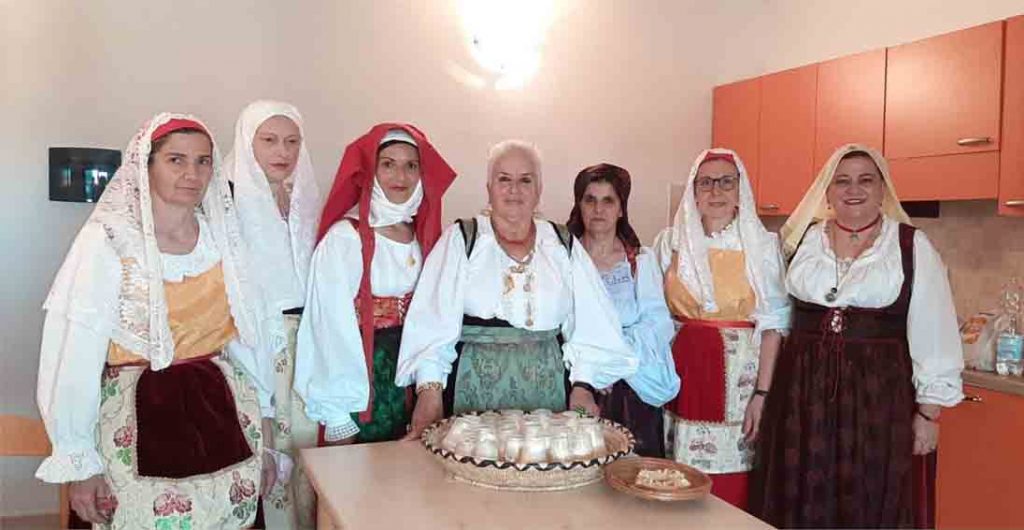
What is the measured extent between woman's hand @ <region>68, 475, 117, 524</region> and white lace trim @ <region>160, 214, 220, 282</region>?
44cm

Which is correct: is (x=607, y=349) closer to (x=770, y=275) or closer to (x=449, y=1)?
(x=770, y=275)

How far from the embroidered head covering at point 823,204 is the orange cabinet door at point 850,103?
0.79 meters

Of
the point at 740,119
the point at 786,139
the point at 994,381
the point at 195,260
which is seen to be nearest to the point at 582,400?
the point at 195,260

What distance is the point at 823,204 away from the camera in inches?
104

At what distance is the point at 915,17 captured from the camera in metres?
3.39

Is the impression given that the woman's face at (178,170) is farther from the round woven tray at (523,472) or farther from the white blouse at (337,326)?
the round woven tray at (523,472)

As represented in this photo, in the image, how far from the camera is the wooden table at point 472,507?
1.33 metres

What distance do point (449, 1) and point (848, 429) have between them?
243 centimetres

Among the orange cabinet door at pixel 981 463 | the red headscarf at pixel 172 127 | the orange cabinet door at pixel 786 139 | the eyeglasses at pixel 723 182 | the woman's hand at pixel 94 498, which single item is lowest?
the orange cabinet door at pixel 981 463

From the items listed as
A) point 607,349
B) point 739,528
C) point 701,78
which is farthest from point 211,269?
point 701,78

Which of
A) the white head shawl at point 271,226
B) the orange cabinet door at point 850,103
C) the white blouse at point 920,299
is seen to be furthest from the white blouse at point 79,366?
the orange cabinet door at point 850,103

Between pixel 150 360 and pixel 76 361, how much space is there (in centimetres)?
14

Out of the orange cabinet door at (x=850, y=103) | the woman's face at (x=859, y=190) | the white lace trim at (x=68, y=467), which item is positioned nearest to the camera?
the white lace trim at (x=68, y=467)

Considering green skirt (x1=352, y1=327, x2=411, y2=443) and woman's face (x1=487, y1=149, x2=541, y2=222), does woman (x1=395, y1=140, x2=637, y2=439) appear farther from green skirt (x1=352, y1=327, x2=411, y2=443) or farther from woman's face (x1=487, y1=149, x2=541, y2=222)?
green skirt (x1=352, y1=327, x2=411, y2=443)
